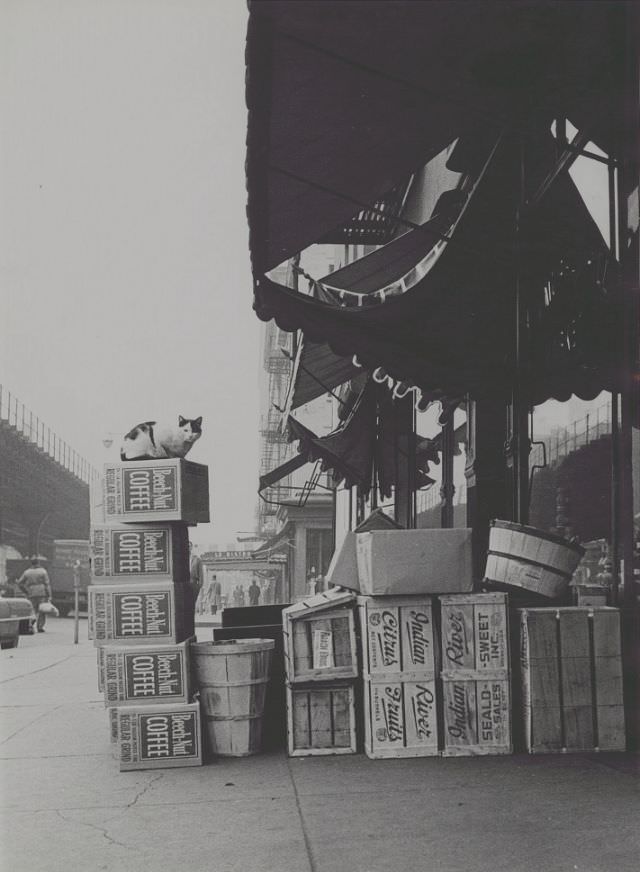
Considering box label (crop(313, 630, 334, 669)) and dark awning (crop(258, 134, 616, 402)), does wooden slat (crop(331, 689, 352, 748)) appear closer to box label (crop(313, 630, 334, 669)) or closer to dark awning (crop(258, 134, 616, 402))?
box label (crop(313, 630, 334, 669))

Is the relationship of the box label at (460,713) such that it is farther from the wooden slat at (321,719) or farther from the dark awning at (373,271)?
the dark awning at (373,271)

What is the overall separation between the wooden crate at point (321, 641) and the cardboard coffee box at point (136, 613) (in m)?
0.89

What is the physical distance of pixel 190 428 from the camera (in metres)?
7.64

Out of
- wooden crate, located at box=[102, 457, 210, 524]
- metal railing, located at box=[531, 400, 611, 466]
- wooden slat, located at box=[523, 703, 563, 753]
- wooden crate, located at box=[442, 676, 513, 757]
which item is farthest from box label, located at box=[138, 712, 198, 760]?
metal railing, located at box=[531, 400, 611, 466]

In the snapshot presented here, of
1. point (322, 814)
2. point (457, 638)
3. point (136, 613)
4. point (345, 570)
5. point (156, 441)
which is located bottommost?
point (322, 814)

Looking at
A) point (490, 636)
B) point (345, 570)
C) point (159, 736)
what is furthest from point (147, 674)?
point (490, 636)

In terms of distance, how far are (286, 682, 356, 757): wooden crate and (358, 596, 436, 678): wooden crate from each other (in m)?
0.38

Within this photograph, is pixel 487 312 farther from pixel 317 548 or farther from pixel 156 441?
pixel 317 548

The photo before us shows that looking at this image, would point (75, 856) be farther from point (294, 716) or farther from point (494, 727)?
point (494, 727)

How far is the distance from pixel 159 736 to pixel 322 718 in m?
1.23

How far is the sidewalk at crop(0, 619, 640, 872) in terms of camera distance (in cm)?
445

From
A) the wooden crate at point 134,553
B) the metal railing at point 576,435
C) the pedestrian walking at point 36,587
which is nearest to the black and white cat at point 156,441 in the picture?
the wooden crate at point 134,553

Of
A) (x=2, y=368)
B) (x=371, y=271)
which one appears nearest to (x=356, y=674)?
(x=2, y=368)

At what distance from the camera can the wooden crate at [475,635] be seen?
681cm
